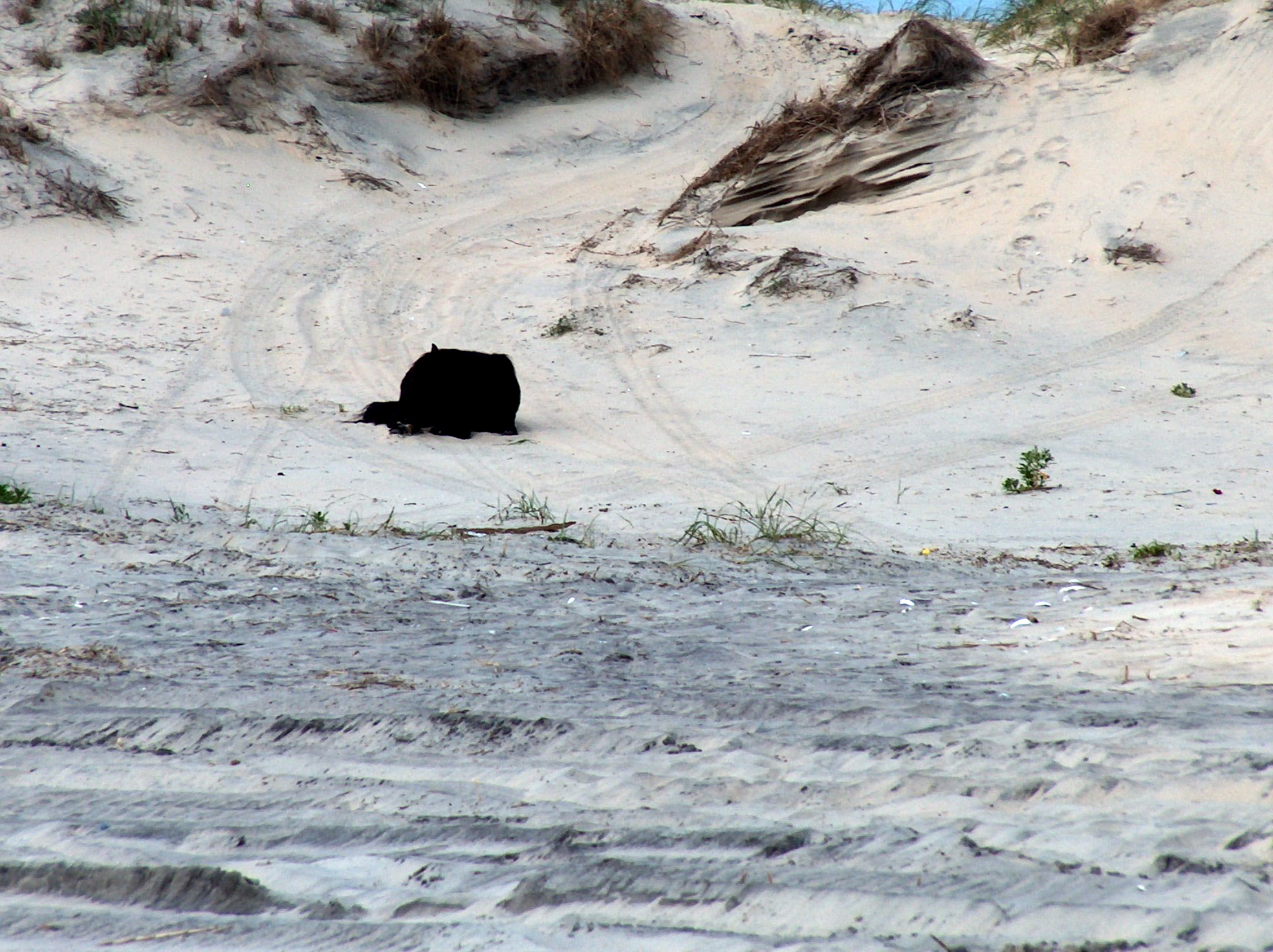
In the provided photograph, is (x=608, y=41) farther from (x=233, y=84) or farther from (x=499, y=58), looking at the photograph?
(x=233, y=84)

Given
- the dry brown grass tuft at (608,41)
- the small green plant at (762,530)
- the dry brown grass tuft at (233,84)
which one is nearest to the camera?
the small green plant at (762,530)

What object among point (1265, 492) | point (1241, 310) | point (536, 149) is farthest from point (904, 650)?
point (536, 149)

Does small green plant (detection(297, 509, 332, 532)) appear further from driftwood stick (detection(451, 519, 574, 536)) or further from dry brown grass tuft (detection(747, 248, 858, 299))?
dry brown grass tuft (detection(747, 248, 858, 299))

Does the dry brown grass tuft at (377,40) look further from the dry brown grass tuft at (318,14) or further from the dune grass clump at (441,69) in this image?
the dry brown grass tuft at (318,14)

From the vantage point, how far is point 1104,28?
1173cm

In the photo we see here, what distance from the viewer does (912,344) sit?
8.57 m

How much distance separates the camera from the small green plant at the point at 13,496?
4871mm

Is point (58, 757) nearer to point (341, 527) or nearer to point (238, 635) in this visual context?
point (238, 635)

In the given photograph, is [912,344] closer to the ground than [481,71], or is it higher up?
closer to the ground

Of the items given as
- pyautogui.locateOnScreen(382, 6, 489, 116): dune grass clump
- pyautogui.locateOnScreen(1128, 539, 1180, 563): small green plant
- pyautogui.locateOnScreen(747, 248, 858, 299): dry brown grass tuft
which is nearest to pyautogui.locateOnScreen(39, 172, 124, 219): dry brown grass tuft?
pyautogui.locateOnScreen(382, 6, 489, 116): dune grass clump

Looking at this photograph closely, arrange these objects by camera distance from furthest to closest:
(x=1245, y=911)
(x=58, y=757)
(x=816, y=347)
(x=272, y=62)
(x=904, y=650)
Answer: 1. (x=272, y=62)
2. (x=816, y=347)
3. (x=904, y=650)
4. (x=58, y=757)
5. (x=1245, y=911)

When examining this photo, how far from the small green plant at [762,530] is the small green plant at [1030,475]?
1.12 metres

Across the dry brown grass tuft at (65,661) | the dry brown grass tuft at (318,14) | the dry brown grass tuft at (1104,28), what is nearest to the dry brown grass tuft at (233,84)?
the dry brown grass tuft at (318,14)

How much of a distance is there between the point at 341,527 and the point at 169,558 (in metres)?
0.97
